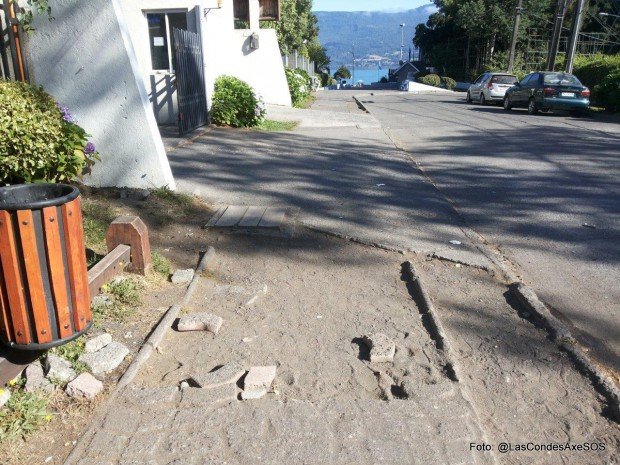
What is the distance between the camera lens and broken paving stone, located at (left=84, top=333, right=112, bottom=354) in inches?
146

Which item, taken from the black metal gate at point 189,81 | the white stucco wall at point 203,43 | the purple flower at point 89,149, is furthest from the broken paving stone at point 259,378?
the white stucco wall at point 203,43

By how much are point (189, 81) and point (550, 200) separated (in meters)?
7.65

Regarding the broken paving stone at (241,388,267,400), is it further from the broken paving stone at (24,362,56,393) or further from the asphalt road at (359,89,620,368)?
the asphalt road at (359,89,620,368)

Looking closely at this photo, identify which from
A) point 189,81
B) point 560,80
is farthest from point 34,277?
point 560,80

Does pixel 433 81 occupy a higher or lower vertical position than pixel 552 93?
lower

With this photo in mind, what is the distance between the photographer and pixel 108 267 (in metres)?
4.20

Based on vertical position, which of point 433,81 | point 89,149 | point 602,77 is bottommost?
point 433,81

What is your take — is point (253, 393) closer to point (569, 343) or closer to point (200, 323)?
point (200, 323)

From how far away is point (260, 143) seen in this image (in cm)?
1170

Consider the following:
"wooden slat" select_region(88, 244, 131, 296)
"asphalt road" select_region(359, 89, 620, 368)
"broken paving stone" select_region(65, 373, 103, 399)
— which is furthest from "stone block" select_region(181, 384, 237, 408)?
"asphalt road" select_region(359, 89, 620, 368)

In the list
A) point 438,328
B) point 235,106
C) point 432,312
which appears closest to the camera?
point 438,328

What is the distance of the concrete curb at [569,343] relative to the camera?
3.34 metres

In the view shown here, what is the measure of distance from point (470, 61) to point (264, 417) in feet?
196

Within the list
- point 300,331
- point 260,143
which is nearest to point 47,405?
point 300,331
